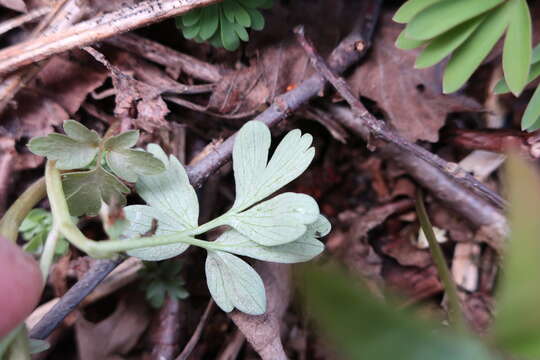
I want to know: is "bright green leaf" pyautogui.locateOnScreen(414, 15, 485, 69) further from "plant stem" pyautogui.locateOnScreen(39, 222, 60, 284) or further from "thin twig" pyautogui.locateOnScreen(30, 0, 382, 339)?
"plant stem" pyautogui.locateOnScreen(39, 222, 60, 284)

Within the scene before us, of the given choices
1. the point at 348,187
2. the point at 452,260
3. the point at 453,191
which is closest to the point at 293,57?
the point at 348,187

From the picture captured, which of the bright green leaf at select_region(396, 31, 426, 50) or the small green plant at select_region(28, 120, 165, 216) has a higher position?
the bright green leaf at select_region(396, 31, 426, 50)

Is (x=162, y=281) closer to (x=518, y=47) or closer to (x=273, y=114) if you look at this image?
(x=273, y=114)

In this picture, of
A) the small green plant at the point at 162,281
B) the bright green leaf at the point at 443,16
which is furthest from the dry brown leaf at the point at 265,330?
the bright green leaf at the point at 443,16

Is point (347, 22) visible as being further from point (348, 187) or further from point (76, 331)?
point (76, 331)

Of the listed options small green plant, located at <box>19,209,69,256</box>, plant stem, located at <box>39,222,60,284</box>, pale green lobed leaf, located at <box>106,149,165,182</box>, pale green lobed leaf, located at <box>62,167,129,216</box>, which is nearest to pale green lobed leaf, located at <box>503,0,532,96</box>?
pale green lobed leaf, located at <box>106,149,165,182</box>

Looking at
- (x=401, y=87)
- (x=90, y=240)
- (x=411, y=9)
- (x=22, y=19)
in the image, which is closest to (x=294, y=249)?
(x=90, y=240)

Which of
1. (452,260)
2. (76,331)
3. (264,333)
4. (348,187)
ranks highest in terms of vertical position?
(348,187)

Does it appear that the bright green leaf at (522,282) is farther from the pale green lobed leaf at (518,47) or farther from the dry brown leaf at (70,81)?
the dry brown leaf at (70,81)
